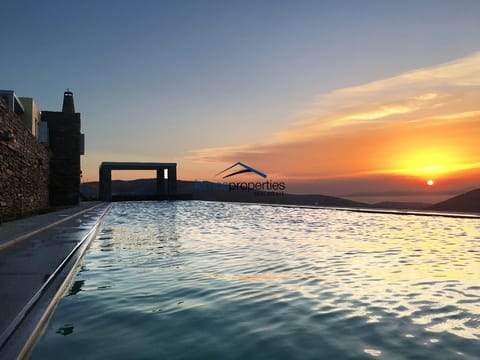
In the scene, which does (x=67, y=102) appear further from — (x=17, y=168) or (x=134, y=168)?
(x=17, y=168)

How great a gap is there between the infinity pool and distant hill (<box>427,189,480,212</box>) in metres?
14.7

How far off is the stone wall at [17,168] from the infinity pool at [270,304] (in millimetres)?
7138

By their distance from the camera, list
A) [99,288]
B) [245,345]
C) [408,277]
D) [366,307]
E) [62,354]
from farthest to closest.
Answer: [408,277]
[99,288]
[366,307]
[245,345]
[62,354]

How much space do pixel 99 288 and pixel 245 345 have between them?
103 inches

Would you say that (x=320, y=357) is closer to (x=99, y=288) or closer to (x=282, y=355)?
(x=282, y=355)

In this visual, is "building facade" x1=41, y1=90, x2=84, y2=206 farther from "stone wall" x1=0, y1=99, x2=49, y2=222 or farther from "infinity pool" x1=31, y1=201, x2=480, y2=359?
"infinity pool" x1=31, y1=201, x2=480, y2=359

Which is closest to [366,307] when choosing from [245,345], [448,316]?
[448,316]

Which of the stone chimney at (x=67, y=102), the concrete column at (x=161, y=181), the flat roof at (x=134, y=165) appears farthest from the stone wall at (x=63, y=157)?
the concrete column at (x=161, y=181)

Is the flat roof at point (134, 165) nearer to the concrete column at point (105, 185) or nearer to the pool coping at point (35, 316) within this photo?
the concrete column at point (105, 185)

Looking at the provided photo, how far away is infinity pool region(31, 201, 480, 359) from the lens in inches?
130

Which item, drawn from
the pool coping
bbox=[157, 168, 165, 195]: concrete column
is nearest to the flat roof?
bbox=[157, 168, 165, 195]: concrete column

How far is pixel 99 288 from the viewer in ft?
16.7

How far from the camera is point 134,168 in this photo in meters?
41.3

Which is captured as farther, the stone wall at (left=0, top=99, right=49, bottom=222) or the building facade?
the building facade
